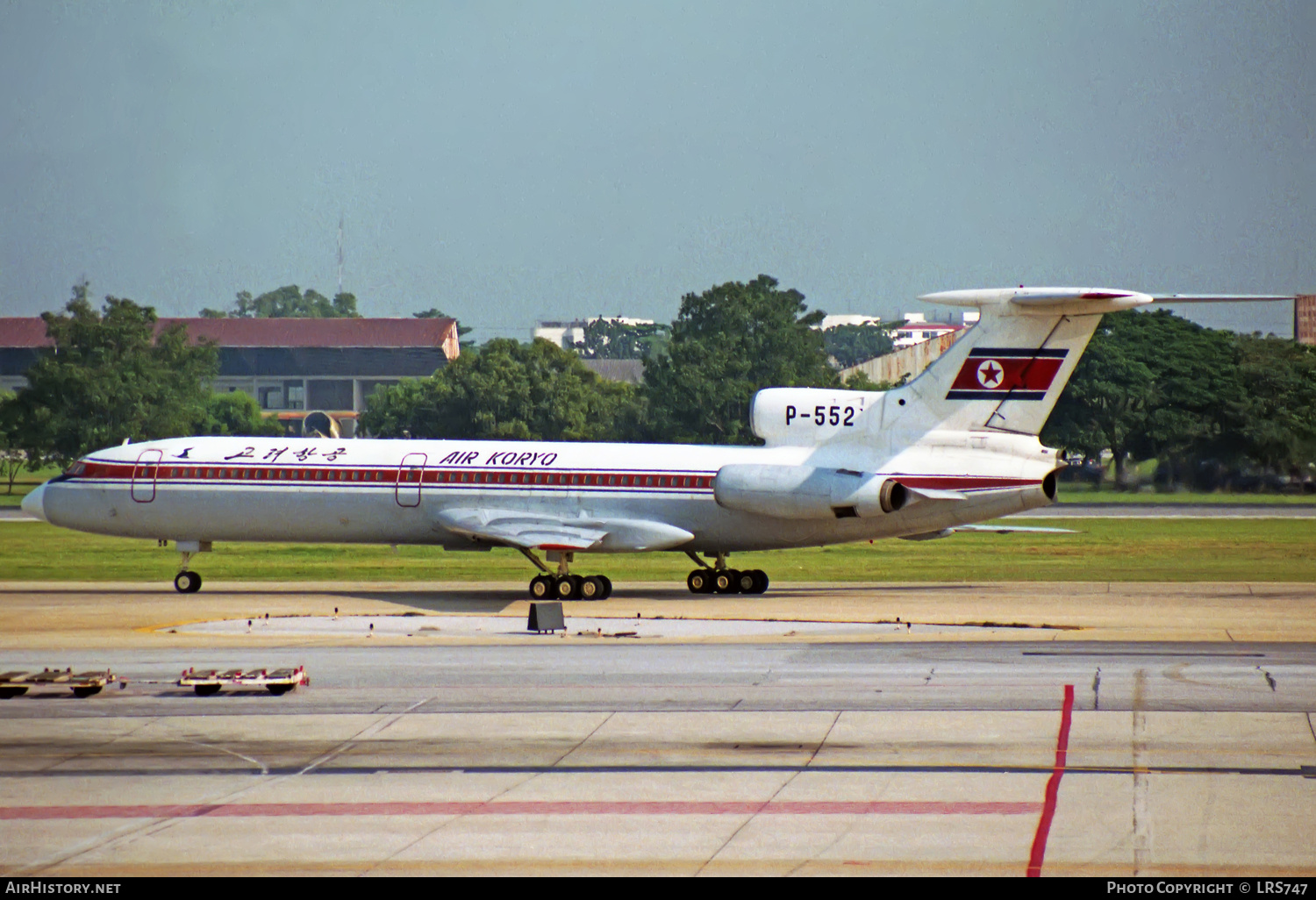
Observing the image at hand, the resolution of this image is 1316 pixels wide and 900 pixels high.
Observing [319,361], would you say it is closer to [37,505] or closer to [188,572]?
[37,505]

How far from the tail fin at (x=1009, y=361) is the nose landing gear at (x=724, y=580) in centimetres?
677

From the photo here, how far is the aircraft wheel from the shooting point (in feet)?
133

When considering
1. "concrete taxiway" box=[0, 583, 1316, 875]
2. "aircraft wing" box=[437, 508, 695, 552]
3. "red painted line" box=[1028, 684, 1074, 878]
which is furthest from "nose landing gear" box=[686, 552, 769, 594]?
"red painted line" box=[1028, 684, 1074, 878]

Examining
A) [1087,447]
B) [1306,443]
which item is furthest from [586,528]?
[1087,447]

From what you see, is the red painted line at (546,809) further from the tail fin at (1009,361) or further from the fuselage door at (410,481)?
the fuselage door at (410,481)

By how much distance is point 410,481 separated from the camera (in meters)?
41.6

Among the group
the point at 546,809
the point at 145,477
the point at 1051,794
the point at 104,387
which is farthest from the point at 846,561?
the point at 104,387

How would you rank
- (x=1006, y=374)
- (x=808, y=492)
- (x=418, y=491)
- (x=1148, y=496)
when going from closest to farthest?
1. (x=1006, y=374)
2. (x=808, y=492)
3. (x=418, y=491)
4. (x=1148, y=496)

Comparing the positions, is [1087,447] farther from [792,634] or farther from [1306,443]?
[792,634]

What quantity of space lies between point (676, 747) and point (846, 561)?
34.4 m

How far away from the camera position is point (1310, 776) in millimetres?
17859

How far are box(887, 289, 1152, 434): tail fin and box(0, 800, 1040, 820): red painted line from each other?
816 inches

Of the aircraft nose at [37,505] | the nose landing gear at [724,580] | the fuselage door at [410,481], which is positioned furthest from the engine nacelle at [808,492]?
the aircraft nose at [37,505]

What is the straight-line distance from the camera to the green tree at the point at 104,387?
338ft
